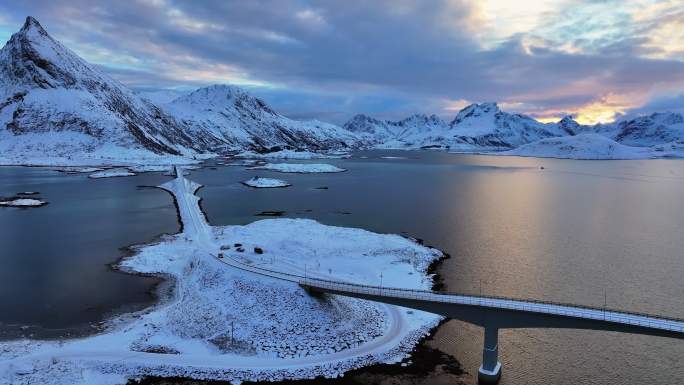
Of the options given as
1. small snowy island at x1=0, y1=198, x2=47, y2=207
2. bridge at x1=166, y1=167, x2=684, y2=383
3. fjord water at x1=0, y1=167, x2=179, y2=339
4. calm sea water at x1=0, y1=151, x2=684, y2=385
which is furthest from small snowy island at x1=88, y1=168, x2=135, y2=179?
bridge at x1=166, y1=167, x2=684, y2=383

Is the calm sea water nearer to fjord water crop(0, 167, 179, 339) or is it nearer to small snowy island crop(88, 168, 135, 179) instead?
fjord water crop(0, 167, 179, 339)

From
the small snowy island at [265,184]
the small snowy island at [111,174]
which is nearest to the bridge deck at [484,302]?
the small snowy island at [265,184]

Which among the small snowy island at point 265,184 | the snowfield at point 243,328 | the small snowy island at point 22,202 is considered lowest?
the snowfield at point 243,328

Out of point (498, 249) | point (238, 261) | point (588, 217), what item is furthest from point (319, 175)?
point (238, 261)

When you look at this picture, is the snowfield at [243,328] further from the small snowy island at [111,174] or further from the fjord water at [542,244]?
the small snowy island at [111,174]

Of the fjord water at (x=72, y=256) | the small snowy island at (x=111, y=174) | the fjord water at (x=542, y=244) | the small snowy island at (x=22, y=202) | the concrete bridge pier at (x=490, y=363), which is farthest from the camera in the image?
the small snowy island at (x=111, y=174)

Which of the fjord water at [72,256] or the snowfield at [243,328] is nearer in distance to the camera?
the snowfield at [243,328]

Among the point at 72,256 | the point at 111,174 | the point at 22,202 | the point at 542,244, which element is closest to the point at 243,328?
the point at 72,256

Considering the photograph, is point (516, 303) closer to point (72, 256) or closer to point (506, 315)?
point (506, 315)
